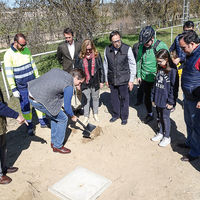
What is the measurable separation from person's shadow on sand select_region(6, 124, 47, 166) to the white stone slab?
1.13 m

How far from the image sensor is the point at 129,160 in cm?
367

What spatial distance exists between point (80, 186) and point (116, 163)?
735mm

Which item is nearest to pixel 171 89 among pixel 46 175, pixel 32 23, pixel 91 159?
pixel 91 159

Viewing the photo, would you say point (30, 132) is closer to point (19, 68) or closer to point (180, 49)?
point (19, 68)

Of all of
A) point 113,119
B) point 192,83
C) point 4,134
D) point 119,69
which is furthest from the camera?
point 113,119

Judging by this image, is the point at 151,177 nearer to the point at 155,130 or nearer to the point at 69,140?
the point at 155,130

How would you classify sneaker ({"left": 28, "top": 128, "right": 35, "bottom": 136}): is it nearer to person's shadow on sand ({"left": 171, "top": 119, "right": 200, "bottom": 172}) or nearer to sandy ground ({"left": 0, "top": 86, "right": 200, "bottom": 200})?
sandy ground ({"left": 0, "top": 86, "right": 200, "bottom": 200})

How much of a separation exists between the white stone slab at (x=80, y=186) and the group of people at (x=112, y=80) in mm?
717

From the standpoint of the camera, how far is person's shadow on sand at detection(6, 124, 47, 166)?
4055 mm

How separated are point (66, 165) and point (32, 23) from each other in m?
6.89

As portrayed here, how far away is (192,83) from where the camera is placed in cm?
308

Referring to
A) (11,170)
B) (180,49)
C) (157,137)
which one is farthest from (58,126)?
(180,49)

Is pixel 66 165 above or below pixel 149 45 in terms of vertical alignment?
below

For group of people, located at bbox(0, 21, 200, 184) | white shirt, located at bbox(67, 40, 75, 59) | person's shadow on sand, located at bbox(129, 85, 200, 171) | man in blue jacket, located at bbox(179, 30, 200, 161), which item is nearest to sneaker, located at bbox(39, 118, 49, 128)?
group of people, located at bbox(0, 21, 200, 184)
